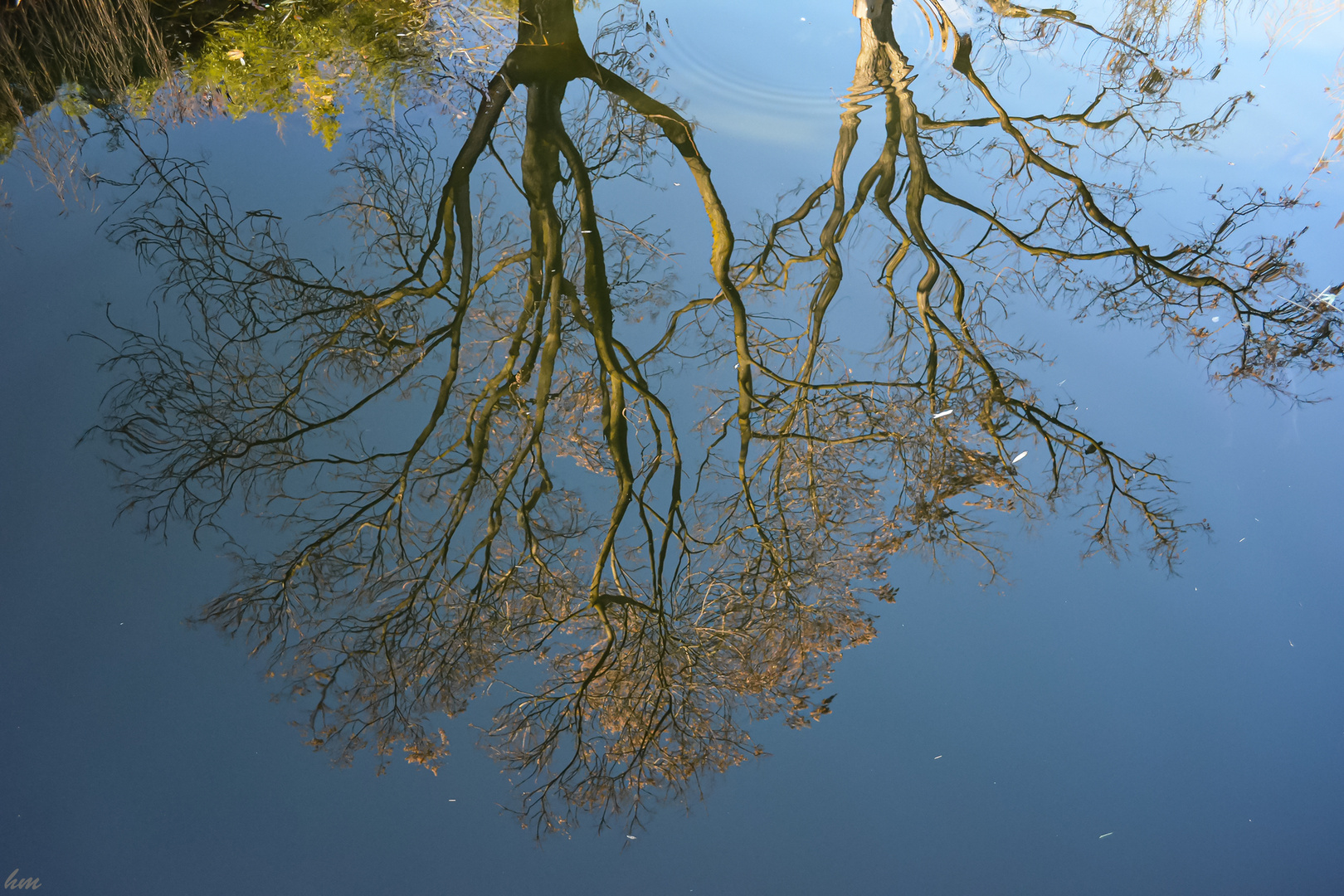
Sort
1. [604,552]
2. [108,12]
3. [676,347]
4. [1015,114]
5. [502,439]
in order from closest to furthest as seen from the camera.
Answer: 1. [604,552]
2. [502,439]
3. [676,347]
4. [108,12]
5. [1015,114]

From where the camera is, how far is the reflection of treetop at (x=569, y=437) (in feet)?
7.37

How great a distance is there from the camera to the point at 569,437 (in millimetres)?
2680

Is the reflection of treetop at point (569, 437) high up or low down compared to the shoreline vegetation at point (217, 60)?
down

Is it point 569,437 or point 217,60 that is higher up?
point 217,60

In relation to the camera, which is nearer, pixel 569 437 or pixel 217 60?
pixel 569 437

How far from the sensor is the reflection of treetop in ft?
7.37

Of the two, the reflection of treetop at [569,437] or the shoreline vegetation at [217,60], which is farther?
the shoreline vegetation at [217,60]

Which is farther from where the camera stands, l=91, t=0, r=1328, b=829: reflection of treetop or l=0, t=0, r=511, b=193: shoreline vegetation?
l=0, t=0, r=511, b=193: shoreline vegetation

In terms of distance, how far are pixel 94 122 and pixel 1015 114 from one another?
4.10 meters

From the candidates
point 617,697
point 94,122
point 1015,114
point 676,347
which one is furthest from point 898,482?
point 94,122

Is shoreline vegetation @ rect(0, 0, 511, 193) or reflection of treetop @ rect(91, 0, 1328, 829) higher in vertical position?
shoreline vegetation @ rect(0, 0, 511, 193)

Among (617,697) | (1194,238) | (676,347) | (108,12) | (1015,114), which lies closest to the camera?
(617,697)

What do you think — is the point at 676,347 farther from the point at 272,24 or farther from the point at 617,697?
the point at 272,24

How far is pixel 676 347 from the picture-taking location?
9.51ft
